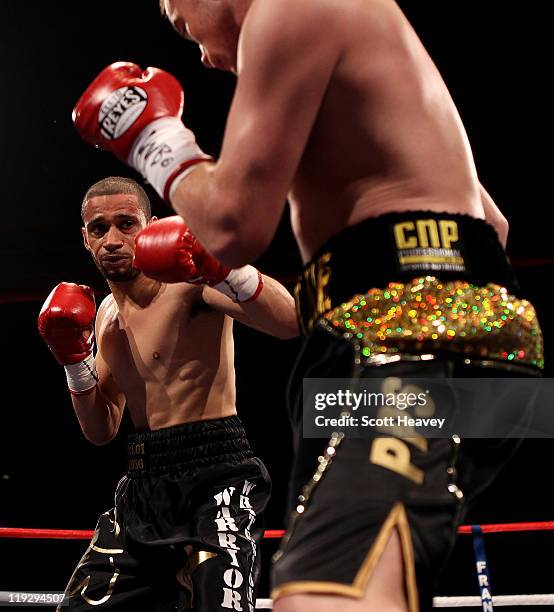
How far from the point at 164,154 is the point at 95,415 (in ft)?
4.22

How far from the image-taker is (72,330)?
2197 millimetres

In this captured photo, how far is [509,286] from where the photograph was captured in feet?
3.43

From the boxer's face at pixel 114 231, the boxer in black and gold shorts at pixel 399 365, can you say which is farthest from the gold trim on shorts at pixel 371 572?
A: the boxer's face at pixel 114 231

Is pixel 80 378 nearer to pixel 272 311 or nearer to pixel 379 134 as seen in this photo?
pixel 272 311

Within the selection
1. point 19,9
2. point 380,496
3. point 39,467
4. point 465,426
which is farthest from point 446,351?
point 39,467

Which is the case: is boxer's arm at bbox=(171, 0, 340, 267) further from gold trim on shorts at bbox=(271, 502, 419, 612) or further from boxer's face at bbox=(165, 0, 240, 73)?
gold trim on shorts at bbox=(271, 502, 419, 612)

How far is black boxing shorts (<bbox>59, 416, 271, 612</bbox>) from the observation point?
173cm

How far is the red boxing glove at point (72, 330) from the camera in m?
2.17

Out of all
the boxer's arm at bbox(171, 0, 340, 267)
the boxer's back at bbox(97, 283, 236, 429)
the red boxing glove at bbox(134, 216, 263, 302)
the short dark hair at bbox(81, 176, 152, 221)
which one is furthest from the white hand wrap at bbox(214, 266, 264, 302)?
the boxer's arm at bbox(171, 0, 340, 267)

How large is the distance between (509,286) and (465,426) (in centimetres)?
20

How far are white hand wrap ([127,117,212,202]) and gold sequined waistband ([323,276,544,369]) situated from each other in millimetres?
291

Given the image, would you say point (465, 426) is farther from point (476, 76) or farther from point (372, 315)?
point (476, 76)

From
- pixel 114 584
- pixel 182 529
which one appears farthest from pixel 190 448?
pixel 114 584

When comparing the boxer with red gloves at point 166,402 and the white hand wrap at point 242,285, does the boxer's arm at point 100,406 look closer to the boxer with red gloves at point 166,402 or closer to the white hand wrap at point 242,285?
the boxer with red gloves at point 166,402
